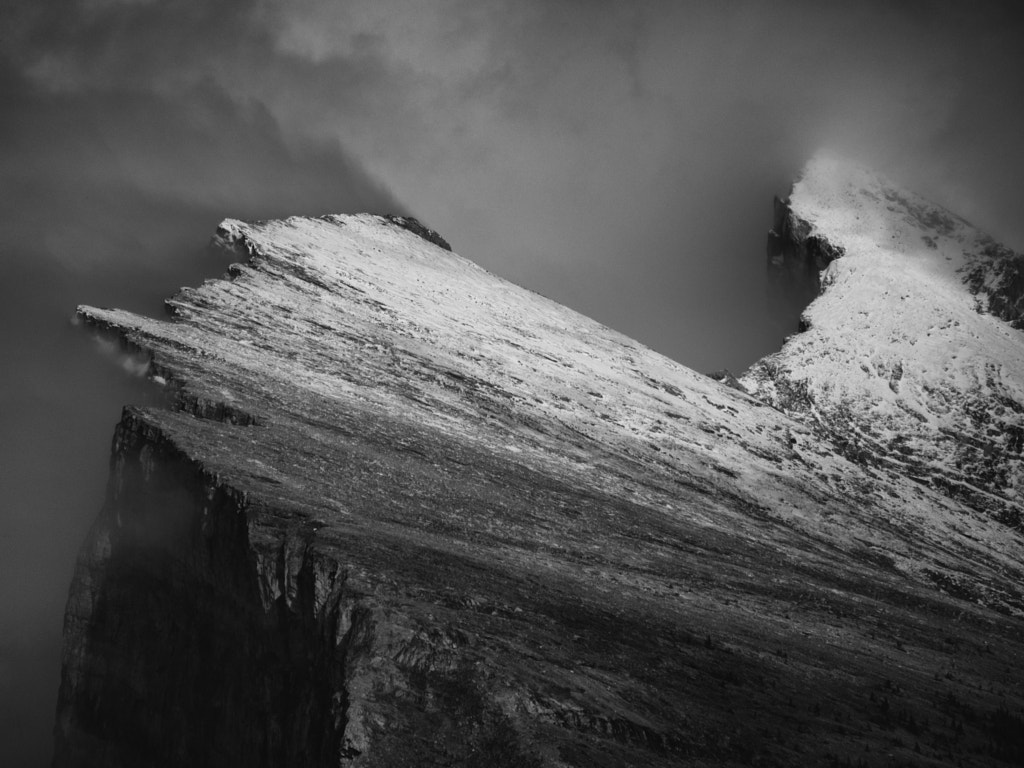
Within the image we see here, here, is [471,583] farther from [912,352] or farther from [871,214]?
[871,214]

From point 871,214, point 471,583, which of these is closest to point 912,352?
point 871,214

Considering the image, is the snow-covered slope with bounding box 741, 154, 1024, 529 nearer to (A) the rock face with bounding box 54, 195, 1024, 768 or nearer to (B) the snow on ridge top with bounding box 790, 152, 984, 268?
(B) the snow on ridge top with bounding box 790, 152, 984, 268

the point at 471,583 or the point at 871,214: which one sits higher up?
the point at 871,214

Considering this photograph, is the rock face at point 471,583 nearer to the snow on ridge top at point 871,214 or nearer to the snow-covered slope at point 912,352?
the snow-covered slope at point 912,352

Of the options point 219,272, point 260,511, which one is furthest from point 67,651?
point 219,272

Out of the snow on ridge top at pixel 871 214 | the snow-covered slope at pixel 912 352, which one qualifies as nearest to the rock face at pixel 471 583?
the snow-covered slope at pixel 912 352

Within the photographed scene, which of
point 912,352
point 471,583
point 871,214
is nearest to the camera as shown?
point 471,583
